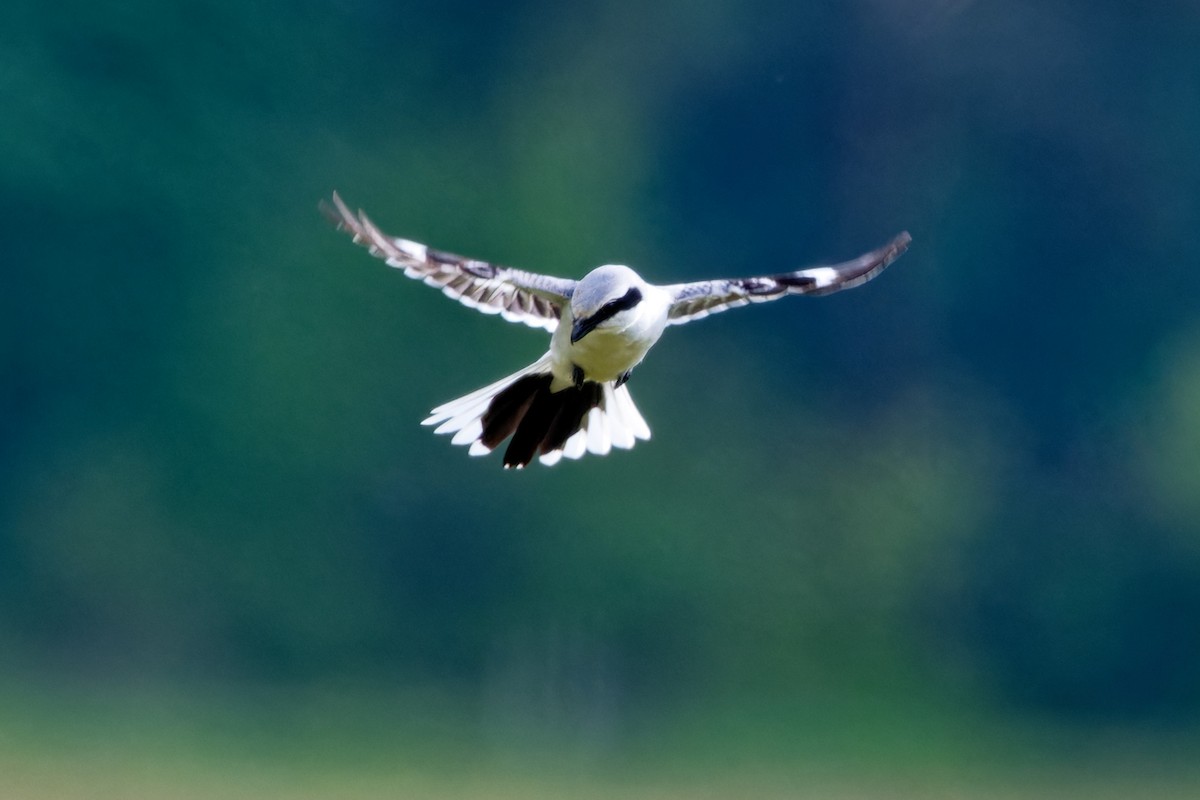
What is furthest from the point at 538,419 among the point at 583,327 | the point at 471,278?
the point at 583,327

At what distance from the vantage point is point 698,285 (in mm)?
3236

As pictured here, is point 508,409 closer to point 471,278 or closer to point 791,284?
point 471,278

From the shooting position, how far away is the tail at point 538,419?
343cm

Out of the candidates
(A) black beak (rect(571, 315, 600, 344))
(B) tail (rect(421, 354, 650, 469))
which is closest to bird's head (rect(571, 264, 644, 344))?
(A) black beak (rect(571, 315, 600, 344))

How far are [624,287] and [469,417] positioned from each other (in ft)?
2.51

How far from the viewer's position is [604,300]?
2.84 meters

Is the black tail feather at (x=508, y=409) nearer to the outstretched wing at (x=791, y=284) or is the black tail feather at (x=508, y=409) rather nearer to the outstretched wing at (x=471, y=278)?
the outstretched wing at (x=471, y=278)

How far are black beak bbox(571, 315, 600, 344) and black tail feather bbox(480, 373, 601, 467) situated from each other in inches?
20.9

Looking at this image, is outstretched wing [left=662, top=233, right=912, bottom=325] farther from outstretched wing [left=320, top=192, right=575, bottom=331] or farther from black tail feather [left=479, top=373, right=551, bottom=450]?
black tail feather [left=479, top=373, right=551, bottom=450]

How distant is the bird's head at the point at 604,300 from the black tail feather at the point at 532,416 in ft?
1.63

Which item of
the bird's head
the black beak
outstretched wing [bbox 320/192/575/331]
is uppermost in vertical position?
outstretched wing [bbox 320/192/575/331]

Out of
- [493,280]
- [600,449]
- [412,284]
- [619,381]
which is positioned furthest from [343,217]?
[412,284]

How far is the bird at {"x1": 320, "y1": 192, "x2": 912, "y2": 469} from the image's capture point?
2.88m

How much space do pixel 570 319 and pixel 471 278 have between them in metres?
0.24
